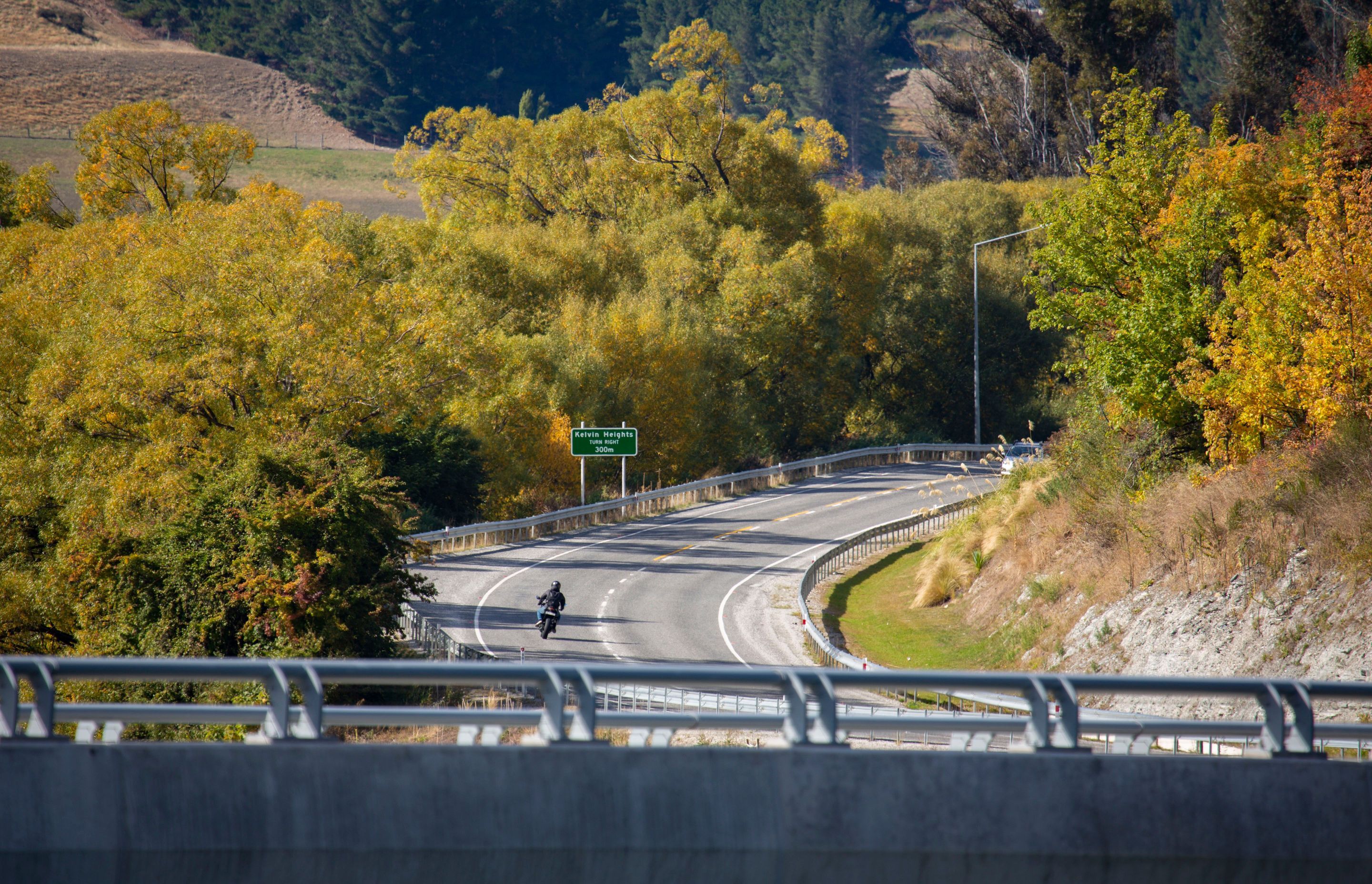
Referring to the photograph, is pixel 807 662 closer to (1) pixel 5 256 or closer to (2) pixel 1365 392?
(2) pixel 1365 392

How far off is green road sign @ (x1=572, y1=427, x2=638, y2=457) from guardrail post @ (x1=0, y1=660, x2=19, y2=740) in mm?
30651

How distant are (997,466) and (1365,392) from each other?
28855 mm

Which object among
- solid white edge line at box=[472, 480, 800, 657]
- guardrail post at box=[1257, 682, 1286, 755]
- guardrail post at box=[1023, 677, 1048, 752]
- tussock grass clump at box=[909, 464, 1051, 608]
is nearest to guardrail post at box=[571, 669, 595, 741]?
guardrail post at box=[1023, 677, 1048, 752]

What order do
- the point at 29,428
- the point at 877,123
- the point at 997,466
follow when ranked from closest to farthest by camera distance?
the point at 29,428 < the point at 997,466 < the point at 877,123

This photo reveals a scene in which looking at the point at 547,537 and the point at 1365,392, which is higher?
the point at 1365,392

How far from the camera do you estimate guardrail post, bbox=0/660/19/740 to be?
5.65m

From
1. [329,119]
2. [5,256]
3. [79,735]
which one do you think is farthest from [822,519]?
[329,119]

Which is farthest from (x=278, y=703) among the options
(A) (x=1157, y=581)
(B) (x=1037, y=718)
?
(A) (x=1157, y=581)

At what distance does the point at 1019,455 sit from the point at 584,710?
36270mm

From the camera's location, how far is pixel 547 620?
2319 centimetres

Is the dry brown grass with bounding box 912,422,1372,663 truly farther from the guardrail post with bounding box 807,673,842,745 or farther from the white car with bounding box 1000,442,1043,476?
the guardrail post with bounding box 807,673,842,745

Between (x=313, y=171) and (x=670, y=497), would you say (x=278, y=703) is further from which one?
(x=313, y=171)

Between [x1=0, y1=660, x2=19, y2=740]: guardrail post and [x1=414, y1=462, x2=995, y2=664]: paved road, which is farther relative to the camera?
[x1=414, y1=462, x2=995, y2=664]: paved road

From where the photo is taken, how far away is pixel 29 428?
25578 millimetres
